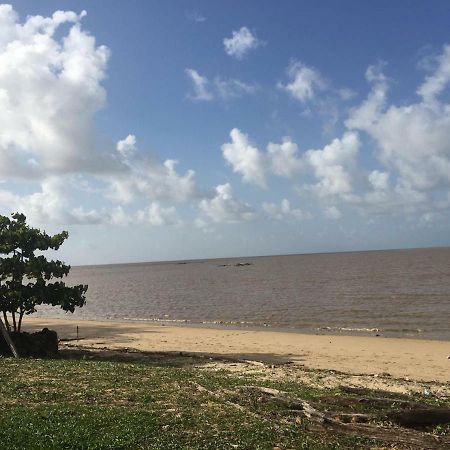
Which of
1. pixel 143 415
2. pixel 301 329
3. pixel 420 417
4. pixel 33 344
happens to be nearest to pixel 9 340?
pixel 33 344

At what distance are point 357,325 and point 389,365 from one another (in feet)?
47.9

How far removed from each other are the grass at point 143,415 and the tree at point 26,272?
6.84 metres

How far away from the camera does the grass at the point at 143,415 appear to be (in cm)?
889

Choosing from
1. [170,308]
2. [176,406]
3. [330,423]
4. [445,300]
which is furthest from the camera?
[170,308]

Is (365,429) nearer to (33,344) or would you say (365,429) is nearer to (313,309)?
(33,344)

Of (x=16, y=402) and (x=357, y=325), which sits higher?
(x=16, y=402)

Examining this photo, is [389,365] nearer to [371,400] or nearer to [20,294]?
[371,400]

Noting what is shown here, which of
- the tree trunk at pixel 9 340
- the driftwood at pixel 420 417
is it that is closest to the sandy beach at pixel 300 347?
the tree trunk at pixel 9 340

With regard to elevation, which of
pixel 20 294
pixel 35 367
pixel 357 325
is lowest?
pixel 357 325

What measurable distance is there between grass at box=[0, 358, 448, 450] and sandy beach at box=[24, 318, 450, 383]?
7.79 m

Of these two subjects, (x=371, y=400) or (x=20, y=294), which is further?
(x=20, y=294)

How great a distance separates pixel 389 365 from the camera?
72.3ft

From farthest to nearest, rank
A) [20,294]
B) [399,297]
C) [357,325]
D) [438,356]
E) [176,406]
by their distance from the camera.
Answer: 1. [399,297]
2. [357,325]
3. [438,356]
4. [20,294]
5. [176,406]

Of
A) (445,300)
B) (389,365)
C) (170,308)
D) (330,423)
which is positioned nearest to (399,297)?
(445,300)
